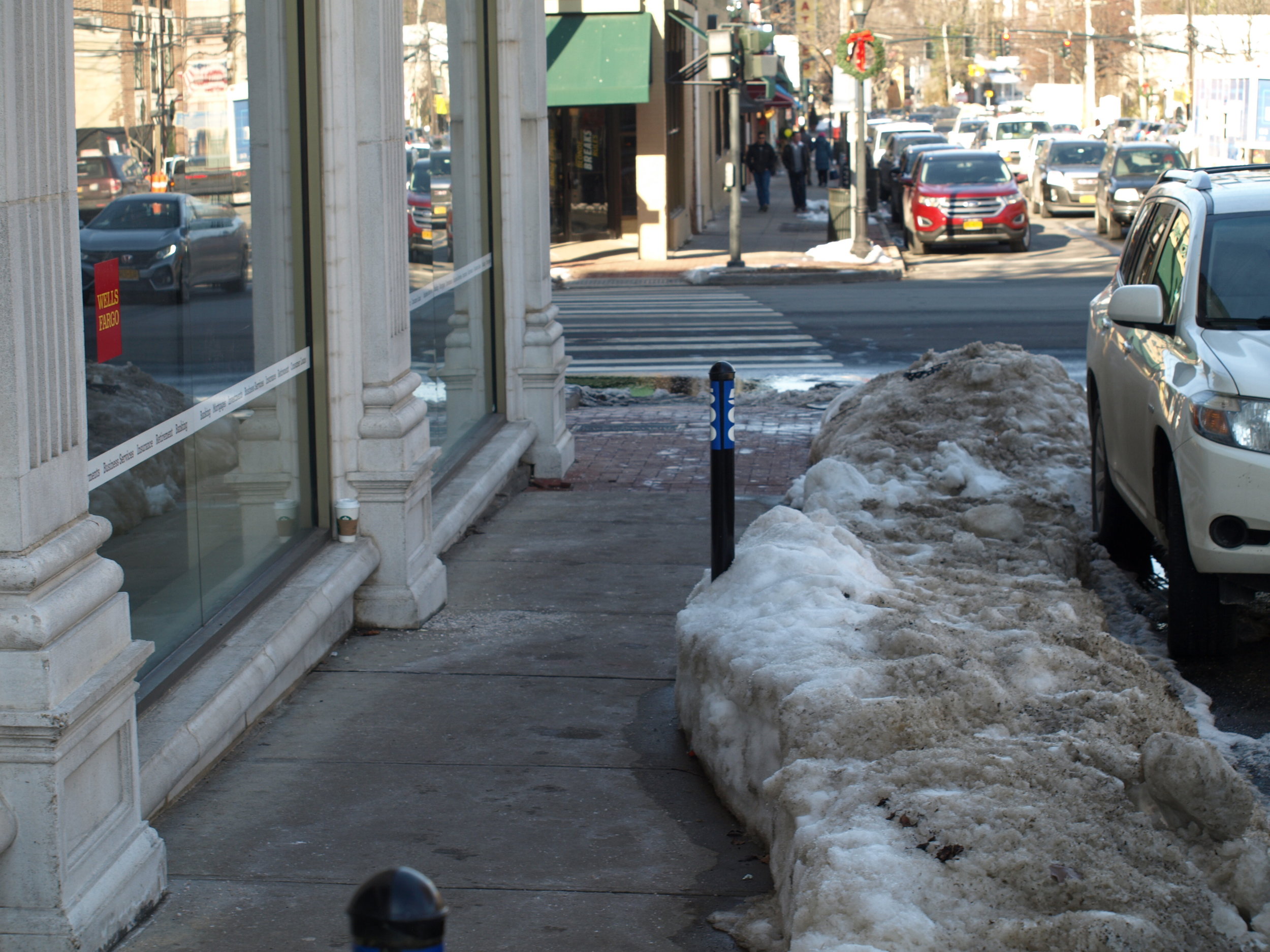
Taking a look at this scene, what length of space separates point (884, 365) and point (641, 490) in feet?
22.0

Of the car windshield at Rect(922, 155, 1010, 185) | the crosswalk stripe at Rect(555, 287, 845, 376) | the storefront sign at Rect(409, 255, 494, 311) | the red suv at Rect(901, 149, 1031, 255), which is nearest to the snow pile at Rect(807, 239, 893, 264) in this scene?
the red suv at Rect(901, 149, 1031, 255)

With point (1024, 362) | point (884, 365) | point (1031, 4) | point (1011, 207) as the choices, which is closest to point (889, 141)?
point (1011, 207)

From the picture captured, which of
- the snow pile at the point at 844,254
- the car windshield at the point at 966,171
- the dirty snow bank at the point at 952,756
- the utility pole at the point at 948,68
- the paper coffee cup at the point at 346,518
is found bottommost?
the dirty snow bank at the point at 952,756

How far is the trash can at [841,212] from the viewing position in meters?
28.2

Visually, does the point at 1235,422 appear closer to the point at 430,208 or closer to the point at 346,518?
the point at 346,518

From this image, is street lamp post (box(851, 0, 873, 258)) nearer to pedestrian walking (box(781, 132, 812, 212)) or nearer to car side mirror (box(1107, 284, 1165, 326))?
pedestrian walking (box(781, 132, 812, 212))

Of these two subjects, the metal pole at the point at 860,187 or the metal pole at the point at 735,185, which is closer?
the metal pole at the point at 735,185

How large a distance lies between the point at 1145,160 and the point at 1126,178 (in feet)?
2.77

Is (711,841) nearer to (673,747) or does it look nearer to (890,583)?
(673,747)

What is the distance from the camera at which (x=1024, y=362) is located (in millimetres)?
10305

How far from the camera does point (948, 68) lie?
116 m

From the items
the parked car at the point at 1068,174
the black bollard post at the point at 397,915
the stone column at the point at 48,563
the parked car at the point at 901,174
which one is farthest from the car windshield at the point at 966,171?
the black bollard post at the point at 397,915

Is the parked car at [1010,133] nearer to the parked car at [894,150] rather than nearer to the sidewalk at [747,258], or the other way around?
the parked car at [894,150]

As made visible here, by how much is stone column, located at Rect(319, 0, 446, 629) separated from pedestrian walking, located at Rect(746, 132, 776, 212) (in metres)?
31.8
